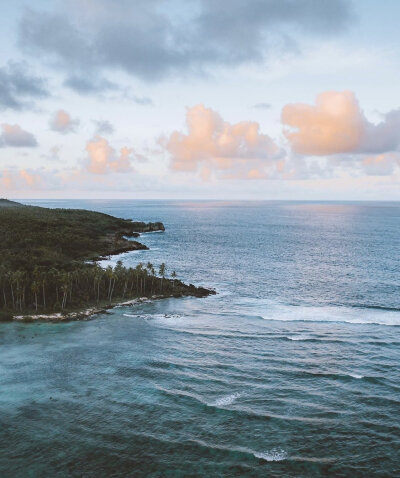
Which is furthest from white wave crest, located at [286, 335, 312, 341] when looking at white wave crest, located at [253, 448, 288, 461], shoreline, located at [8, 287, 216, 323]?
shoreline, located at [8, 287, 216, 323]

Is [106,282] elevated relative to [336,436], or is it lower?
elevated

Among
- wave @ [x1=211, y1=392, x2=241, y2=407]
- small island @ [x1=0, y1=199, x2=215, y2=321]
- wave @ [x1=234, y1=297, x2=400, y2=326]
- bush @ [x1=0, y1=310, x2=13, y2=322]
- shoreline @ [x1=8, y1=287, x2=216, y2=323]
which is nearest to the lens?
wave @ [x1=211, y1=392, x2=241, y2=407]

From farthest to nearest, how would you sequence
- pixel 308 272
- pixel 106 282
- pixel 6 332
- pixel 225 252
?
pixel 225 252
pixel 308 272
pixel 106 282
pixel 6 332

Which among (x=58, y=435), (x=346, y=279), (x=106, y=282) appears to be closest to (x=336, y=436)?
(x=58, y=435)

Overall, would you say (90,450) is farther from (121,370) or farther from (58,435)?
(121,370)

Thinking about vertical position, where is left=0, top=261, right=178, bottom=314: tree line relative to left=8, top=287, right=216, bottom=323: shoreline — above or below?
above

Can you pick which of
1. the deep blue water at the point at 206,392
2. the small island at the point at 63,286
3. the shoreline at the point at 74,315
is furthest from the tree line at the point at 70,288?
the deep blue water at the point at 206,392

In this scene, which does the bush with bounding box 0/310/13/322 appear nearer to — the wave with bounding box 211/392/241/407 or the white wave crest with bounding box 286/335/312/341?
the wave with bounding box 211/392/241/407
